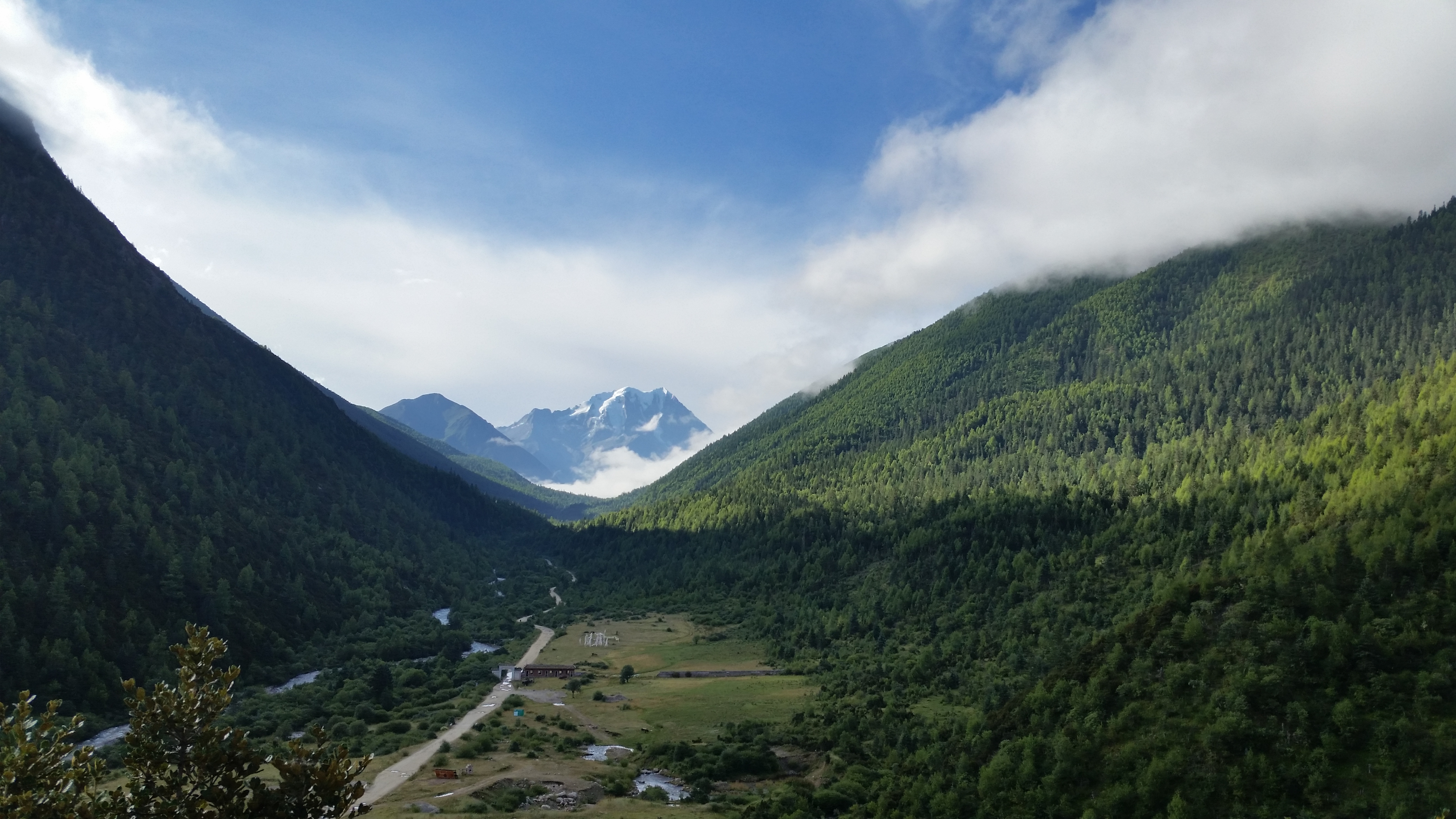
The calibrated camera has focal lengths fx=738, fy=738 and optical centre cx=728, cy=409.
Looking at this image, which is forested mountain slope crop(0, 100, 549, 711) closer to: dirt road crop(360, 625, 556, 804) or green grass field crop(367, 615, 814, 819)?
dirt road crop(360, 625, 556, 804)

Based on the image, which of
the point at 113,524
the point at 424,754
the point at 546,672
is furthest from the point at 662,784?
the point at 113,524

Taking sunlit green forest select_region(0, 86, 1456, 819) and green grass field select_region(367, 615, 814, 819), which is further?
green grass field select_region(367, 615, 814, 819)

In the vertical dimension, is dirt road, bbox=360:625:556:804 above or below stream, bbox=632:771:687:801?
below

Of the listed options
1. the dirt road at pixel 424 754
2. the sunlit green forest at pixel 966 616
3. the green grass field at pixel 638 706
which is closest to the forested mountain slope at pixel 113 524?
the sunlit green forest at pixel 966 616

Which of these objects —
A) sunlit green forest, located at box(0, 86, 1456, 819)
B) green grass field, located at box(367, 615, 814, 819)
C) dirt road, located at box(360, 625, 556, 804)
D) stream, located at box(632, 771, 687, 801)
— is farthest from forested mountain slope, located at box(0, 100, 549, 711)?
stream, located at box(632, 771, 687, 801)

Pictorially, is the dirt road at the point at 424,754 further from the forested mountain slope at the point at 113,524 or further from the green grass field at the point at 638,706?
the forested mountain slope at the point at 113,524

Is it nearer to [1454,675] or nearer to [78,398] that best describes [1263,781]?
[1454,675]

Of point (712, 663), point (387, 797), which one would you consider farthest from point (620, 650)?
point (387, 797)

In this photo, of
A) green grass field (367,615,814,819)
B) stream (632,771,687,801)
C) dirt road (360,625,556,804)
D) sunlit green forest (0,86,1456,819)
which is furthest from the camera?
stream (632,771,687,801)

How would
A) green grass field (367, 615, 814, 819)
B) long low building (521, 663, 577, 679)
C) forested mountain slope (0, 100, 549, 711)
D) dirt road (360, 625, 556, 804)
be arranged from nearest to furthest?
dirt road (360, 625, 556, 804)
green grass field (367, 615, 814, 819)
forested mountain slope (0, 100, 549, 711)
long low building (521, 663, 577, 679)
